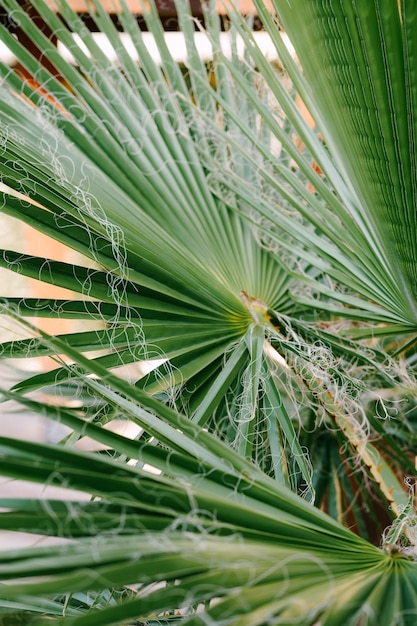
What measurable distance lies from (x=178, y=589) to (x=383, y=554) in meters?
0.19

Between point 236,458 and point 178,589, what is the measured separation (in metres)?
0.13

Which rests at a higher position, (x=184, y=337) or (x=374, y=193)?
(x=374, y=193)

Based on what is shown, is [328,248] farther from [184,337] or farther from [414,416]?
[414,416]

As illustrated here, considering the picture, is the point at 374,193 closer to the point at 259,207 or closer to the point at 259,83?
the point at 259,207

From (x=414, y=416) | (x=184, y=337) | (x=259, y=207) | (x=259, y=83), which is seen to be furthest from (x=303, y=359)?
(x=259, y=83)

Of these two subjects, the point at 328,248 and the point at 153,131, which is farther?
the point at 153,131

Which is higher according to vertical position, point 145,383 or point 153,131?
point 153,131

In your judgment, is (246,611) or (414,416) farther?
(414,416)

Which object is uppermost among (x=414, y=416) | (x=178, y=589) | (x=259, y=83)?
(x=259, y=83)

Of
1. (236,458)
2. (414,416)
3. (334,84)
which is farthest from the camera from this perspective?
(414,416)

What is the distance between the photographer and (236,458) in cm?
47

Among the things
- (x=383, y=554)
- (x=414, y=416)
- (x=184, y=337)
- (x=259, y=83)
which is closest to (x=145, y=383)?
(x=184, y=337)

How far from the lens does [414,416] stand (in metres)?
1.06

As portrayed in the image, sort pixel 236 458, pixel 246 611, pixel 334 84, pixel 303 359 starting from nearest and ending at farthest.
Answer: pixel 246 611 < pixel 236 458 < pixel 334 84 < pixel 303 359
